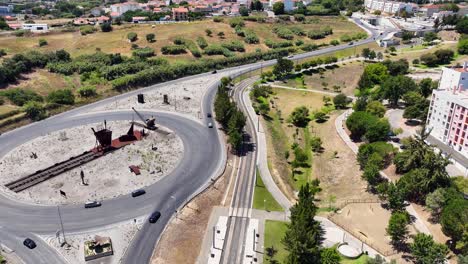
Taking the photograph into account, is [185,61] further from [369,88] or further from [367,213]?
[367,213]

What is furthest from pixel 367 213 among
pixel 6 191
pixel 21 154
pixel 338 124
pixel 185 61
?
pixel 185 61

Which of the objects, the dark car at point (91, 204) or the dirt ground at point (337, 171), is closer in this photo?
the dark car at point (91, 204)

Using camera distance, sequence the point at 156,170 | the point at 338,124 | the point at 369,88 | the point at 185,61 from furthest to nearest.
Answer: the point at 185,61
the point at 369,88
the point at 338,124
the point at 156,170

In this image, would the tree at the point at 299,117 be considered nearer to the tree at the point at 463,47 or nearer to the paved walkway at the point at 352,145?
the paved walkway at the point at 352,145

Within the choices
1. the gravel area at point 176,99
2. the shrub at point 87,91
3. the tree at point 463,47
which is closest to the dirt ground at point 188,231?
the gravel area at point 176,99

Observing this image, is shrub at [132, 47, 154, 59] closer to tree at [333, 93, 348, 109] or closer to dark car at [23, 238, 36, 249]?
tree at [333, 93, 348, 109]

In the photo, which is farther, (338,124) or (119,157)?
(338,124)
